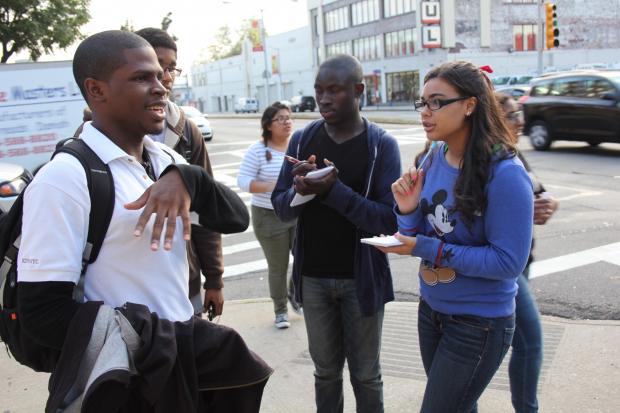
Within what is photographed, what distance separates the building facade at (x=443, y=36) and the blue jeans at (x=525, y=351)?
38131 millimetres

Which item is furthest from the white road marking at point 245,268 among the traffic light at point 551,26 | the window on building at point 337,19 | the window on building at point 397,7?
the window on building at point 337,19

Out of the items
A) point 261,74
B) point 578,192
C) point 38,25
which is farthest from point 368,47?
point 578,192

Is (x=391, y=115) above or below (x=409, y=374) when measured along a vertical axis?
above

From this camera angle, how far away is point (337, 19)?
56.7 m

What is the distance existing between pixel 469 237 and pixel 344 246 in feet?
2.49

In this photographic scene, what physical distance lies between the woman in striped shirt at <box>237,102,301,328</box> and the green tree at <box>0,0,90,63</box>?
2083cm

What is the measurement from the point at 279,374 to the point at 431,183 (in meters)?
2.18

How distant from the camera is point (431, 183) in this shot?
2498 millimetres

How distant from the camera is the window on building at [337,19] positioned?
55188mm

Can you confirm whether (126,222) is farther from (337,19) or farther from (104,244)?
(337,19)

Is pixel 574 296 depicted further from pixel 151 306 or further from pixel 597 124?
pixel 597 124

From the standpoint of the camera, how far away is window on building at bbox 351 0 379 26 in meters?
51.1

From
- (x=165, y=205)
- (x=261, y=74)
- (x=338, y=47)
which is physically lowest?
(x=165, y=205)

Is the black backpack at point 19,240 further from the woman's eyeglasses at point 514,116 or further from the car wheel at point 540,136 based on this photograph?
the car wheel at point 540,136
